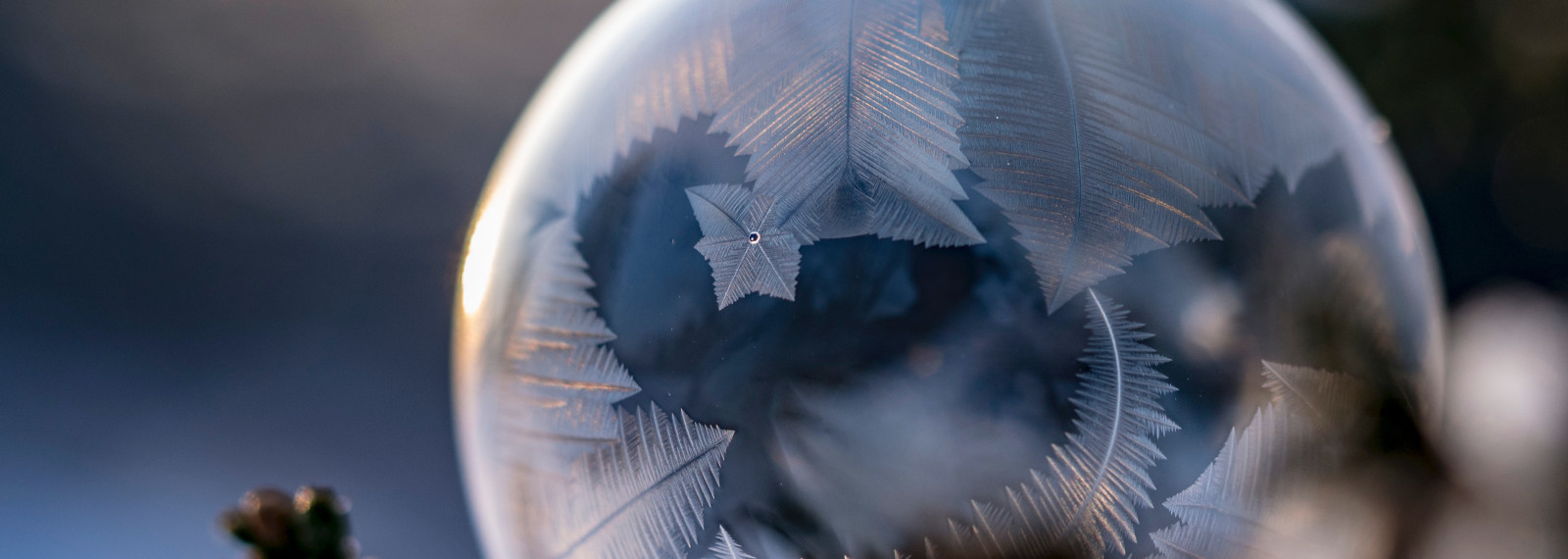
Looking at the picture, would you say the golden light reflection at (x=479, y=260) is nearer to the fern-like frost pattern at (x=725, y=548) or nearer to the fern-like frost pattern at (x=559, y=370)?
the fern-like frost pattern at (x=559, y=370)

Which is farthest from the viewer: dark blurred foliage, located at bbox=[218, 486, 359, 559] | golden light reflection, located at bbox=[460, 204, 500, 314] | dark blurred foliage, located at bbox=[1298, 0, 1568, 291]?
dark blurred foliage, located at bbox=[1298, 0, 1568, 291]

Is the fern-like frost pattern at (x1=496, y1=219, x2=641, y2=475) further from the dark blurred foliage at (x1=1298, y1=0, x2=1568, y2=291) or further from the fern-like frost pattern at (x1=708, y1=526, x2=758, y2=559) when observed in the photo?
the dark blurred foliage at (x1=1298, y1=0, x2=1568, y2=291)

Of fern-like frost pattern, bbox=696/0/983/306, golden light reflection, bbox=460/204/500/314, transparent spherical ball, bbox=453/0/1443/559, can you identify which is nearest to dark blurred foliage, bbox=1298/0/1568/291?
transparent spherical ball, bbox=453/0/1443/559

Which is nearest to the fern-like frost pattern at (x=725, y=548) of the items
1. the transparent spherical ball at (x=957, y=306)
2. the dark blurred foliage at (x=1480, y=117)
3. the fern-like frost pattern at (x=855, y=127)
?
the transparent spherical ball at (x=957, y=306)

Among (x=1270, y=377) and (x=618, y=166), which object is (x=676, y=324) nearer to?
(x=618, y=166)

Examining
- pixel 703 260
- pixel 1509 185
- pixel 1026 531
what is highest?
pixel 1509 185

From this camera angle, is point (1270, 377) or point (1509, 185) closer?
point (1270, 377)

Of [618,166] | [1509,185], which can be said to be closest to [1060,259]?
[618,166]

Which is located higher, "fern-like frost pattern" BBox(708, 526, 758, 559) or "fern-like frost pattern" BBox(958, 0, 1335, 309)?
"fern-like frost pattern" BBox(958, 0, 1335, 309)

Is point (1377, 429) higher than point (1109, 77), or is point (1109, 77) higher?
point (1109, 77)
